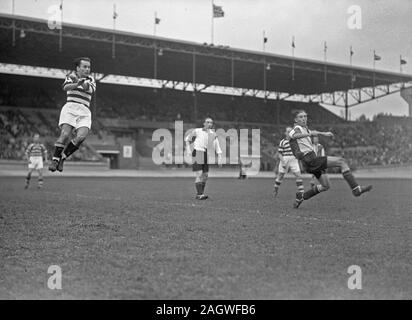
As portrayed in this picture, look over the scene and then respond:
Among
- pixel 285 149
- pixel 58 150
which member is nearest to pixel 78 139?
pixel 58 150

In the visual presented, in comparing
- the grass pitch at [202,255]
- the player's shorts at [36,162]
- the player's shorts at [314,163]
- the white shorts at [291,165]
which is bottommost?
the grass pitch at [202,255]

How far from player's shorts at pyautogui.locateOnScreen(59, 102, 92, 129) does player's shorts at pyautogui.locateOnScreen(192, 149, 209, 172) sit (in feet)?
16.9

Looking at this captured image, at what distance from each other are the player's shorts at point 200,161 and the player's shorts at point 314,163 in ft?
12.7

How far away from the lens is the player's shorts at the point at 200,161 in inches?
523

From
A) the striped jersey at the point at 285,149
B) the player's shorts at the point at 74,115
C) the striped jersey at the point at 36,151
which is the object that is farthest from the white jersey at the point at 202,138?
the striped jersey at the point at 36,151

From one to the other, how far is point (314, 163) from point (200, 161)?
4.19 m

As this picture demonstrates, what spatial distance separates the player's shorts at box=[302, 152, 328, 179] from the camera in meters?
9.65

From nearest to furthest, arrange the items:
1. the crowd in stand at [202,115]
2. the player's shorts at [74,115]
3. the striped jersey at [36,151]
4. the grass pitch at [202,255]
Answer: the grass pitch at [202,255], the player's shorts at [74,115], the striped jersey at [36,151], the crowd in stand at [202,115]

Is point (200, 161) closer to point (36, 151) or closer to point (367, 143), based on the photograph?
point (36, 151)

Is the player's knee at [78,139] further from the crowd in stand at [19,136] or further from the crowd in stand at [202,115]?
the crowd in stand at [202,115]

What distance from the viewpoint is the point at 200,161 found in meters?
13.3

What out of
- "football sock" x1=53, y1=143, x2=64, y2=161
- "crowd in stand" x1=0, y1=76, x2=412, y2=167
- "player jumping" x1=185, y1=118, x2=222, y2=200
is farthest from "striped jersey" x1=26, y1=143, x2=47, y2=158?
"crowd in stand" x1=0, y1=76, x2=412, y2=167

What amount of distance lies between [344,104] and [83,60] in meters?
50.5
